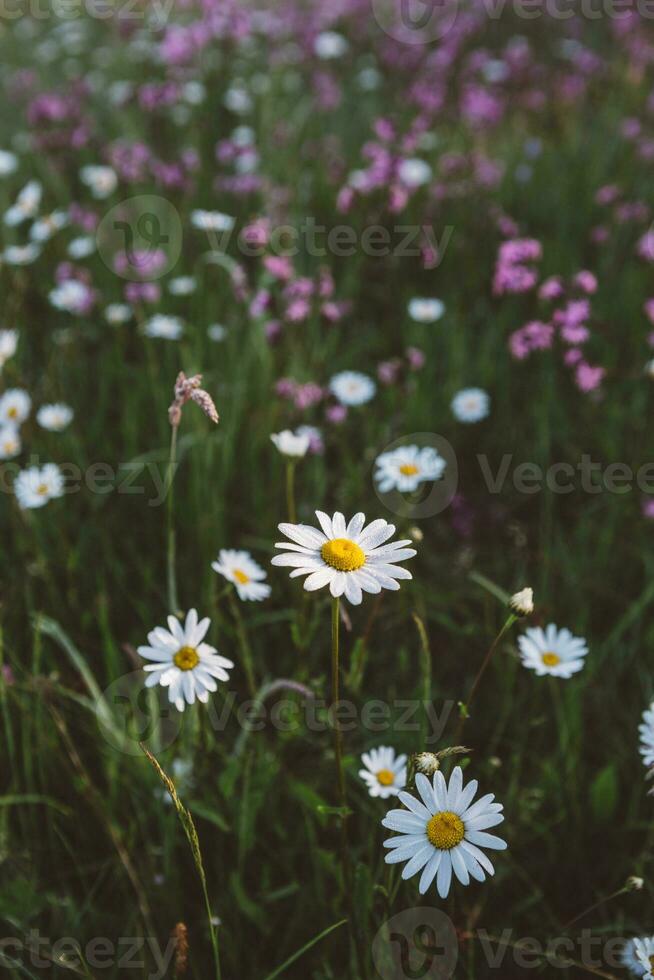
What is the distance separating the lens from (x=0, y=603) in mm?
1836

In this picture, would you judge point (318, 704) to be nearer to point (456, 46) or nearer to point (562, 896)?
point (562, 896)

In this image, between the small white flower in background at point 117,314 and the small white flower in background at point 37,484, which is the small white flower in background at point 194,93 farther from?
the small white flower in background at point 37,484

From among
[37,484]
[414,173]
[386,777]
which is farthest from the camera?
[414,173]

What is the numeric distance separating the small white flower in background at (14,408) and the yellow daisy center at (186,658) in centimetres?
113

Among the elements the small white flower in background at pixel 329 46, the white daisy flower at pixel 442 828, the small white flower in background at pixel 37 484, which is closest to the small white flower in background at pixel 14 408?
the small white flower in background at pixel 37 484

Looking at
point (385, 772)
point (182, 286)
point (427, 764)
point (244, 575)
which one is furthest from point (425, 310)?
point (427, 764)

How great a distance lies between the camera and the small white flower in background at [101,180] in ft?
11.4

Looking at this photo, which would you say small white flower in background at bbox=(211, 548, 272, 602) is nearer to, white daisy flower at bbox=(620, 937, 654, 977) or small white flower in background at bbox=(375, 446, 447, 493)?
small white flower in background at bbox=(375, 446, 447, 493)

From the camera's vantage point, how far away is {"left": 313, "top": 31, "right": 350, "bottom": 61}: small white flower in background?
5.05m

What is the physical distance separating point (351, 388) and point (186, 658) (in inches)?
55.3

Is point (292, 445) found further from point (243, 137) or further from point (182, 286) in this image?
point (243, 137)

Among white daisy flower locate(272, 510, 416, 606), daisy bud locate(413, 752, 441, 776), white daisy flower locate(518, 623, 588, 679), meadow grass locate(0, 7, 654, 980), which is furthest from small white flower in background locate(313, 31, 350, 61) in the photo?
daisy bud locate(413, 752, 441, 776)

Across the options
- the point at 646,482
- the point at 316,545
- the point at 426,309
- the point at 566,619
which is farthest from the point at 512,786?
the point at 426,309

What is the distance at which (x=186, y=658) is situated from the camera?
1235 millimetres
